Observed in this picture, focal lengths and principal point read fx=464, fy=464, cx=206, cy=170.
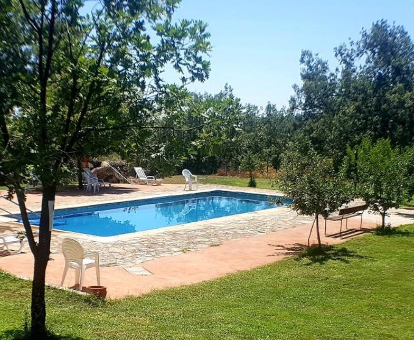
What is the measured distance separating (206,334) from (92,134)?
9.64 ft

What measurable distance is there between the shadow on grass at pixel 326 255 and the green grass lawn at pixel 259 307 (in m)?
0.35

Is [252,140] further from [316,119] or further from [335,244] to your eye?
[335,244]

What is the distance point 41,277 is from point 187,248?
787cm

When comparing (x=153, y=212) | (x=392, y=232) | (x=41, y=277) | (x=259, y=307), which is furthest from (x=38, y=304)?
(x=153, y=212)

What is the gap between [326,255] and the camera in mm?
12094

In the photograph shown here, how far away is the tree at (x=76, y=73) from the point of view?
14.8 ft

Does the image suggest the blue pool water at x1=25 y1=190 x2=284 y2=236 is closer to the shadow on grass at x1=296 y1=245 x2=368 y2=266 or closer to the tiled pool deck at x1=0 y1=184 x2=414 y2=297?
the tiled pool deck at x1=0 y1=184 x2=414 y2=297

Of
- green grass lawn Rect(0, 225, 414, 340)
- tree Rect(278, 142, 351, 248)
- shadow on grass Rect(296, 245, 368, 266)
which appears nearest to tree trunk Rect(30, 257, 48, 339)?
green grass lawn Rect(0, 225, 414, 340)

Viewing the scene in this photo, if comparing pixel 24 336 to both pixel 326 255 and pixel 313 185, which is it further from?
pixel 326 255

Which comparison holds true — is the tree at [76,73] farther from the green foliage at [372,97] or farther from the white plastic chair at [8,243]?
the green foliage at [372,97]

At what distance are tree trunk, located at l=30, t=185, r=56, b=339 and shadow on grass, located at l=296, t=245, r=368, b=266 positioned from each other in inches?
286

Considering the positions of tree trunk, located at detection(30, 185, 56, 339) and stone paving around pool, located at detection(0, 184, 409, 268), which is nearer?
tree trunk, located at detection(30, 185, 56, 339)

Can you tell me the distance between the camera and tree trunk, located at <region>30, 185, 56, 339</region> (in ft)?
17.7

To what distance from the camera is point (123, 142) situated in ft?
19.5
